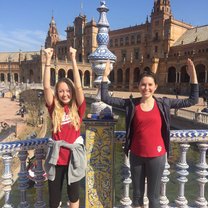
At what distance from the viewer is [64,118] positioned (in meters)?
2.78

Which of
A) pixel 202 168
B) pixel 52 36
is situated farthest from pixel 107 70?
pixel 52 36

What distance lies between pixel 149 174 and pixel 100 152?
0.72 m

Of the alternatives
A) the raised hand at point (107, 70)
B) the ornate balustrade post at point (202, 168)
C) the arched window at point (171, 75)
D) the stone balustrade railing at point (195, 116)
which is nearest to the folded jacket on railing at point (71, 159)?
the raised hand at point (107, 70)

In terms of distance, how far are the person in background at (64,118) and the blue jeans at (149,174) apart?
0.69m

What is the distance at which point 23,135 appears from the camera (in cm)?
1595

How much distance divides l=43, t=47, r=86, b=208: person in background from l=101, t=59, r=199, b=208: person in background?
35 centimetres

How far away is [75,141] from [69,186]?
55 centimetres

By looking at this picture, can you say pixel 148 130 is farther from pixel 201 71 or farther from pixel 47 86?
pixel 201 71

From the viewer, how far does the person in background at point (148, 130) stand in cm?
269

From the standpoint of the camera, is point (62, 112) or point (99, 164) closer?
point (62, 112)

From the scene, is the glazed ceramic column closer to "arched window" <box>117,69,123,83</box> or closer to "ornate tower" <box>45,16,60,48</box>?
"arched window" <box>117,69,123,83</box>

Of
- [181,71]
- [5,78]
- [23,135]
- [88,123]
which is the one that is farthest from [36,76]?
[88,123]

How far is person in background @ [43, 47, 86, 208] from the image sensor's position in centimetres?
276

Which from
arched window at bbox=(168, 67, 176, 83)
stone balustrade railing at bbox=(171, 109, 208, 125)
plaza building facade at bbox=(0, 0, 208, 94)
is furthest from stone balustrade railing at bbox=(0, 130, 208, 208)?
arched window at bbox=(168, 67, 176, 83)
